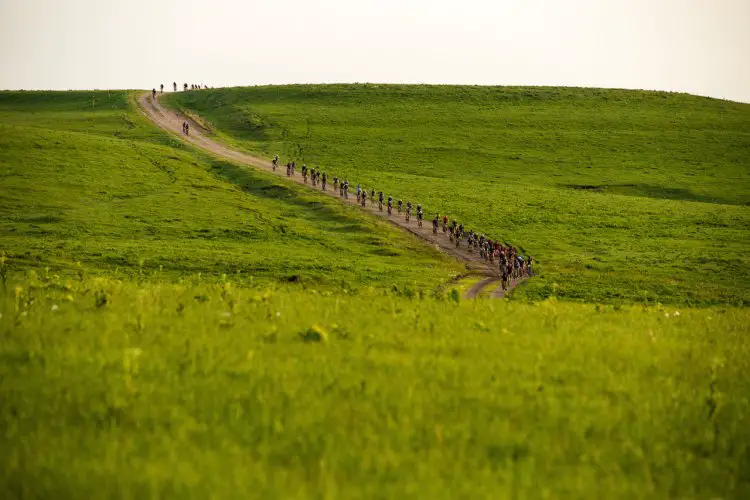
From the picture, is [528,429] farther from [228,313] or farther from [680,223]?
[680,223]

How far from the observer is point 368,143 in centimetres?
11206

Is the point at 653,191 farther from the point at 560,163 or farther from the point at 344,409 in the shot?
the point at 344,409

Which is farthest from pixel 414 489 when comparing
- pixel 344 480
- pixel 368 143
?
pixel 368 143

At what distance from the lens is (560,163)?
105 meters

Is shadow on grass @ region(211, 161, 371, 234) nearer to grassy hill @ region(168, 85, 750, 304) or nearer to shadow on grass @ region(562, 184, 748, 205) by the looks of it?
grassy hill @ region(168, 85, 750, 304)

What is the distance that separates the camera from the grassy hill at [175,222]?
156 ft

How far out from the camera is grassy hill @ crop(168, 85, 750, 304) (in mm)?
57438

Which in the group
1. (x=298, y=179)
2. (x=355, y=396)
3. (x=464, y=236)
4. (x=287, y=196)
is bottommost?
(x=464, y=236)

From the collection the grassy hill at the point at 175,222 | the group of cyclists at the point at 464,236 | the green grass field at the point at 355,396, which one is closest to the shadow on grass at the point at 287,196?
the grassy hill at the point at 175,222

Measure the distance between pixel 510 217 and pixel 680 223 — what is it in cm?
1828

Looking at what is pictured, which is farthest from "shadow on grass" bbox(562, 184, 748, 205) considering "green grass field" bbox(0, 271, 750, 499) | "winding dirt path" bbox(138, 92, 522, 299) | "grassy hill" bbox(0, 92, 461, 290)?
"green grass field" bbox(0, 271, 750, 499)

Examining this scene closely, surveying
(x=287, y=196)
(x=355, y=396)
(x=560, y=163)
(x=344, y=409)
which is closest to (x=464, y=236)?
(x=287, y=196)

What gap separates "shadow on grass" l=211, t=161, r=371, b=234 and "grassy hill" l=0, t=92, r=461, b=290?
133 millimetres

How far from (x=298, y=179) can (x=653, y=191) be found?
154 feet
